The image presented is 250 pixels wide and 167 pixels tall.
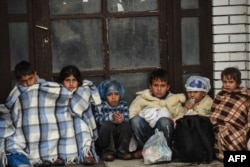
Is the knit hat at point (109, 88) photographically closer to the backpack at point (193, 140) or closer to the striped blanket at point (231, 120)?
the backpack at point (193, 140)

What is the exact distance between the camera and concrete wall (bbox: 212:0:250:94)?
6801mm

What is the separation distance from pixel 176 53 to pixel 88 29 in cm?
105

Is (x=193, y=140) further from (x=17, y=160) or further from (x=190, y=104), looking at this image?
(x=17, y=160)

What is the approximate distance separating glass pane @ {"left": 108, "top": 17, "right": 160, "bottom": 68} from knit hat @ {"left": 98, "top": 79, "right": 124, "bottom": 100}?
1.37 ft

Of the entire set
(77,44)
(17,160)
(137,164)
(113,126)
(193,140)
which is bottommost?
(137,164)

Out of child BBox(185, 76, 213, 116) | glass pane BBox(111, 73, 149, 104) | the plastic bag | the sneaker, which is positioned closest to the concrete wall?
child BBox(185, 76, 213, 116)

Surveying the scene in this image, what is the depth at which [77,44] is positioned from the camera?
6.85 metres

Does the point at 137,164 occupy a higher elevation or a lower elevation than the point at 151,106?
lower

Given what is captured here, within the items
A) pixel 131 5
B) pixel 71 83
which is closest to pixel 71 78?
pixel 71 83

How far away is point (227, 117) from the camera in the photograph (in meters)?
6.19

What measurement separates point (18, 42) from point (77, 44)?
66 centimetres

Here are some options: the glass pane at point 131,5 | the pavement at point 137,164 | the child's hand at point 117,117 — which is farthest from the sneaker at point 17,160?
the glass pane at point 131,5

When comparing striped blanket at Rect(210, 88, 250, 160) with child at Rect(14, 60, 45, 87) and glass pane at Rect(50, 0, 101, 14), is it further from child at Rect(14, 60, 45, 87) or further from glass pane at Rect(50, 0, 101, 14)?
child at Rect(14, 60, 45, 87)

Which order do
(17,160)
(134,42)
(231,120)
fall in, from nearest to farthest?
(17,160) < (231,120) < (134,42)
